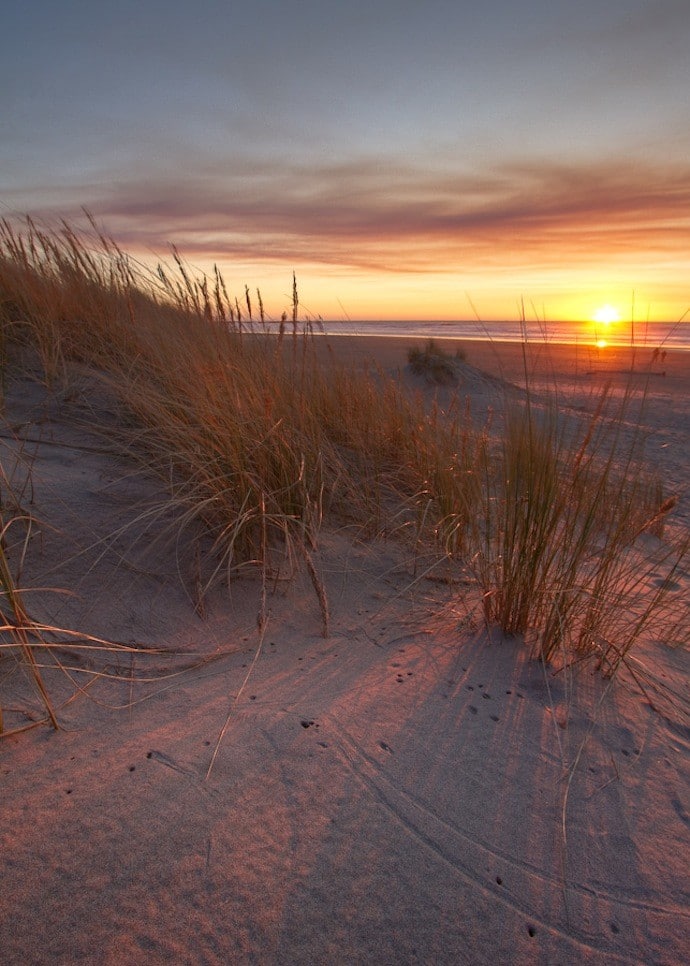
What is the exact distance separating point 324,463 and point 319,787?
169 cm

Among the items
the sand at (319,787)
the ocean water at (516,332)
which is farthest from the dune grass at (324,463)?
the ocean water at (516,332)

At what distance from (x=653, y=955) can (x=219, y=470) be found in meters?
1.91

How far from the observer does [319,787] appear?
1464 mm

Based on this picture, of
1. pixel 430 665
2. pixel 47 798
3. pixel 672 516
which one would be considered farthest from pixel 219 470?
pixel 672 516

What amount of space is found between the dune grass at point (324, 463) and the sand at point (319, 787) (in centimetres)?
19

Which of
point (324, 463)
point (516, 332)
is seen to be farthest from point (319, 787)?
point (516, 332)

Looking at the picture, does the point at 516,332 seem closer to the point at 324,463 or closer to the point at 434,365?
the point at 434,365

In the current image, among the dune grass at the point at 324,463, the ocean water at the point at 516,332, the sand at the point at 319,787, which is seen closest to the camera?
the sand at the point at 319,787

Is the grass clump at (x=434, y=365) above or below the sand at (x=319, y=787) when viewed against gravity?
above

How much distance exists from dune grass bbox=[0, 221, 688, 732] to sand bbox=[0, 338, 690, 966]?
0.64ft

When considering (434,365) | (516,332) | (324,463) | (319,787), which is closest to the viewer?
(319,787)

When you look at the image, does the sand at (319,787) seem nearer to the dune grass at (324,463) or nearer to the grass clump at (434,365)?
the dune grass at (324,463)

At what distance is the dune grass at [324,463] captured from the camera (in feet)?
6.69

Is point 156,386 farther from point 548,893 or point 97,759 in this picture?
point 548,893
